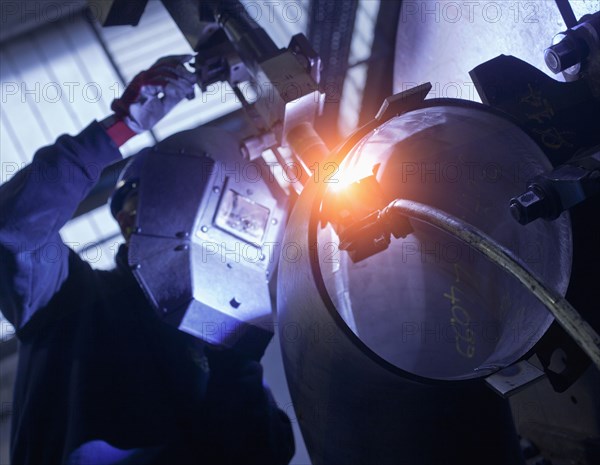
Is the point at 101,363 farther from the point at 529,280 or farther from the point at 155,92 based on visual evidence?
the point at 529,280

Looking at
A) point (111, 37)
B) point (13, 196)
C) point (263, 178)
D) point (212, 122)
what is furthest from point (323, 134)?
point (13, 196)

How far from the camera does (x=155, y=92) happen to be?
1.59 m

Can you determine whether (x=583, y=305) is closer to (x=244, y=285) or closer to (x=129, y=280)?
(x=244, y=285)

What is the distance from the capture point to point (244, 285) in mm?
1404

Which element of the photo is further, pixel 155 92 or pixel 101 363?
pixel 155 92

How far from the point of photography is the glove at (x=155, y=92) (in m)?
1.57

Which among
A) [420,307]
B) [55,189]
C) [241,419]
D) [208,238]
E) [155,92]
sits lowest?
[241,419]

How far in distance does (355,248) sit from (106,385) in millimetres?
764

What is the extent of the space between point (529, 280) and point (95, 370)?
3.55ft

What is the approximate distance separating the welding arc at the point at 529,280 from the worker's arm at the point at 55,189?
40.5 inches

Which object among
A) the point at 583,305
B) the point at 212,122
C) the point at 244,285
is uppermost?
the point at 212,122

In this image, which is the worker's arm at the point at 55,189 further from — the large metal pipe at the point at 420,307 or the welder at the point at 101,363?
the large metal pipe at the point at 420,307

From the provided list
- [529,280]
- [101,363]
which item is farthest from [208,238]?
[529,280]

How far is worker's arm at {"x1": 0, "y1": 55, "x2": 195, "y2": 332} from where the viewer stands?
1422 millimetres
